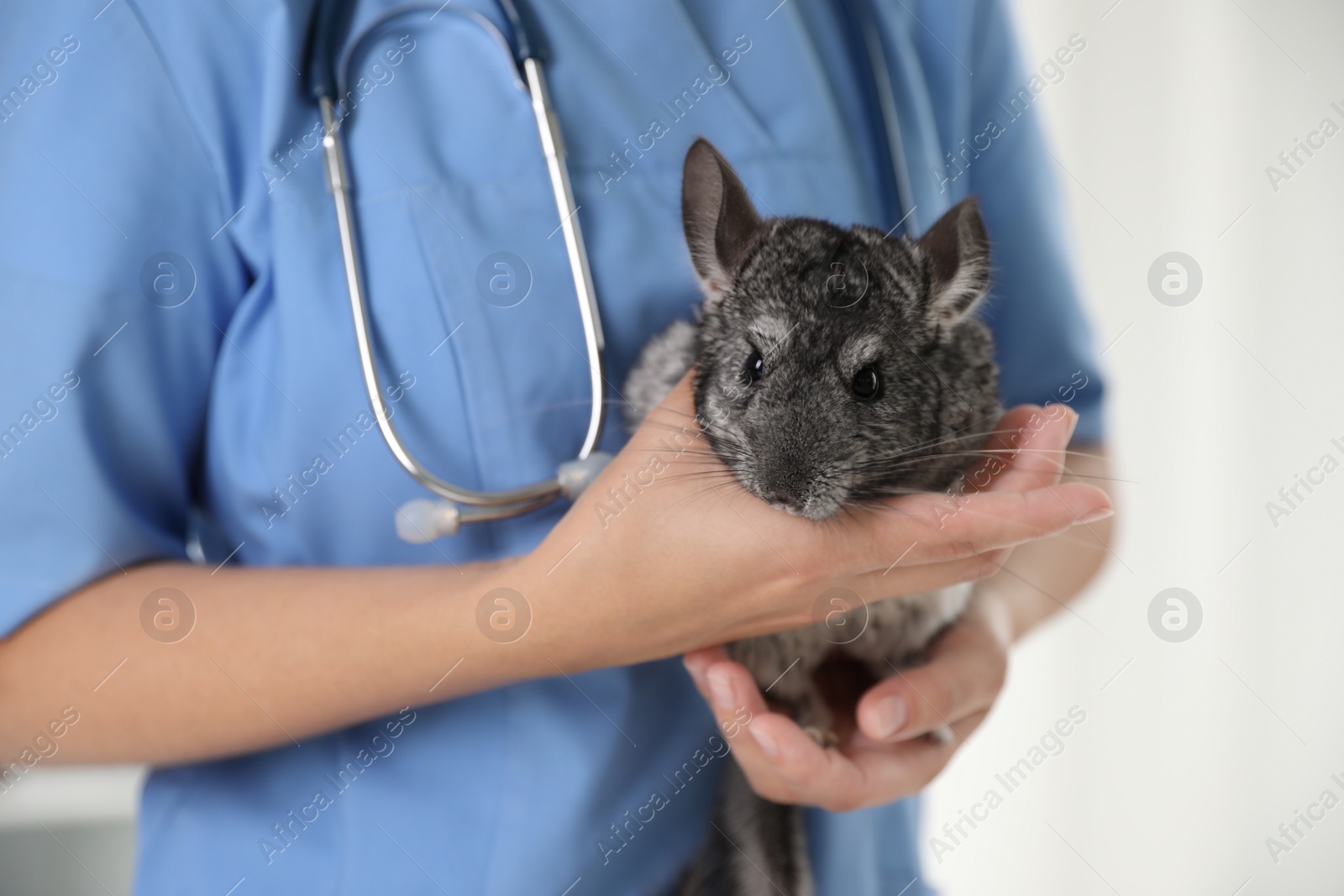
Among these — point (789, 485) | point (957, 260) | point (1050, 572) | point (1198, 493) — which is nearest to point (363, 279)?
point (789, 485)

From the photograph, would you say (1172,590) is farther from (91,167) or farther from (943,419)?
(91,167)

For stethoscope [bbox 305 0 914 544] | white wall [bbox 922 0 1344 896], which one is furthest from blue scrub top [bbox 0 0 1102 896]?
white wall [bbox 922 0 1344 896]

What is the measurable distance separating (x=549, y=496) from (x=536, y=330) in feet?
0.56

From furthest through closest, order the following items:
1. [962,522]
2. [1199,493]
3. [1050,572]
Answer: [1199,493]
[1050,572]
[962,522]

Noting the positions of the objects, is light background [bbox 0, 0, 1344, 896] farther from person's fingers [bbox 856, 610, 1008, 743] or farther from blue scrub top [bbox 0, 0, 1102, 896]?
blue scrub top [bbox 0, 0, 1102, 896]

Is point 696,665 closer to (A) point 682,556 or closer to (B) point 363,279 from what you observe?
(A) point 682,556

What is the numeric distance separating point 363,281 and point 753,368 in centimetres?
39

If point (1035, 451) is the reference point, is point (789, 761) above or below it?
below

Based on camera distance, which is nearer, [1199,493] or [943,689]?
[943,689]

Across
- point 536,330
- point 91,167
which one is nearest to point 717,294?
point 536,330

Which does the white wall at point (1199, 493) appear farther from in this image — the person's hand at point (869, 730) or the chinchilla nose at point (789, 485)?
the chinchilla nose at point (789, 485)

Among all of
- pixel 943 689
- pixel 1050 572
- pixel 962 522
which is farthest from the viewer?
pixel 1050 572

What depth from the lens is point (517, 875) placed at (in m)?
0.85

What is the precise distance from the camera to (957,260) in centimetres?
84
